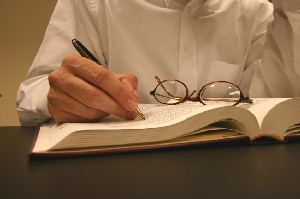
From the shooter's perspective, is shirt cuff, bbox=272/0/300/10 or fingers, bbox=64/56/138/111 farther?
shirt cuff, bbox=272/0/300/10

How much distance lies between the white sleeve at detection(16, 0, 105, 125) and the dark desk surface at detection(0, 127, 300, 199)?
321 millimetres

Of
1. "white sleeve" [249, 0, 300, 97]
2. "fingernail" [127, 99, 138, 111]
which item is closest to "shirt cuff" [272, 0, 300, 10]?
"white sleeve" [249, 0, 300, 97]

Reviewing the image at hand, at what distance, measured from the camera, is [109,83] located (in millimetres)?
486

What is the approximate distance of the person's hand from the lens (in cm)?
49

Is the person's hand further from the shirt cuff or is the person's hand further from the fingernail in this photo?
the shirt cuff

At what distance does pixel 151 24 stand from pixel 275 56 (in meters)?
0.38

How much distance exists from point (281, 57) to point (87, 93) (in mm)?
702

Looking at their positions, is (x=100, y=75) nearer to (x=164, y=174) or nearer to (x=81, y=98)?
(x=81, y=98)

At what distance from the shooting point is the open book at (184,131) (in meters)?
0.40

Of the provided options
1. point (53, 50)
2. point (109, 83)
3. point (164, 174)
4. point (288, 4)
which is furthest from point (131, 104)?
point (288, 4)

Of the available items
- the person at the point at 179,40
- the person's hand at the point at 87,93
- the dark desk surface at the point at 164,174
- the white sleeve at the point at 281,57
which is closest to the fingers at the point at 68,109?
the person's hand at the point at 87,93

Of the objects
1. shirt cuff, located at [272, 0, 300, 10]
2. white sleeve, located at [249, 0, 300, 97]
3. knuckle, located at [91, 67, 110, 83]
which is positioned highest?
shirt cuff, located at [272, 0, 300, 10]

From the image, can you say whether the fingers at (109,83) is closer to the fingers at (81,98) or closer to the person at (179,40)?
the fingers at (81,98)

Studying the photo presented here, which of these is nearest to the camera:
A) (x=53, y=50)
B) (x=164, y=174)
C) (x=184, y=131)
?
(x=164, y=174)
